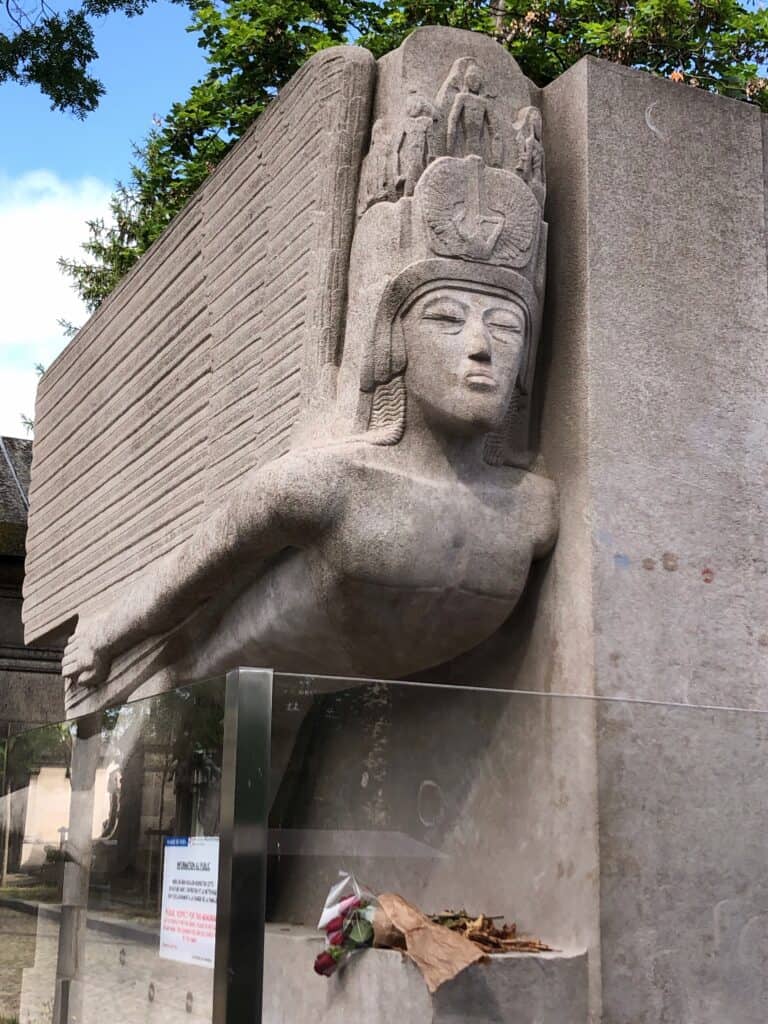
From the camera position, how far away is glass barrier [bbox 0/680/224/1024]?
3961mm

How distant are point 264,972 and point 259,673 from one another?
0.76 m

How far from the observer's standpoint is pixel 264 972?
147 inches

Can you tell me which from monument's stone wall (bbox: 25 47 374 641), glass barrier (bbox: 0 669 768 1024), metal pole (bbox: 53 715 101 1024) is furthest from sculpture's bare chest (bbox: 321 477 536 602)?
metal pole (bbox: 53 715 101 1024)

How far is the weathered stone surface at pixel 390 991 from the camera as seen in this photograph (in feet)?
12.3

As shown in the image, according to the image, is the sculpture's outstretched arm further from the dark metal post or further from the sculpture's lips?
the dark metal post

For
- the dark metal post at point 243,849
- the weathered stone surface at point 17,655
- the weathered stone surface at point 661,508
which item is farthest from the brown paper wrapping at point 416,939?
the weathered stone surface at point 17,655

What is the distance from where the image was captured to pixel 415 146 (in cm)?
513

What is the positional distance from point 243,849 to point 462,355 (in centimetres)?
194

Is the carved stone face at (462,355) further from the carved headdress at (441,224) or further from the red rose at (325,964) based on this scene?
the red rose at (325,964)

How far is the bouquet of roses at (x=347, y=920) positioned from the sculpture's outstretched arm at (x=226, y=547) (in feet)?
4.42

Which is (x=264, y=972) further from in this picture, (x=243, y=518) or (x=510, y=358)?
(x=510, y=358)

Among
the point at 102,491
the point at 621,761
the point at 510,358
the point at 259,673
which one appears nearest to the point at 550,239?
the point at 510,358

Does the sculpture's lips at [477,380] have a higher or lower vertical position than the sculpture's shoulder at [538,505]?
higher

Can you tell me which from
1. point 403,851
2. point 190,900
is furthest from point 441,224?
point 190,900
